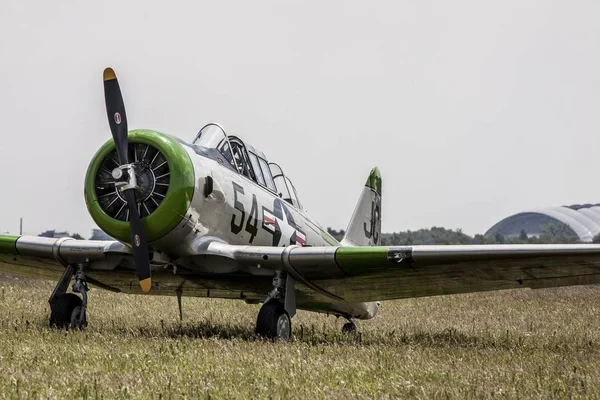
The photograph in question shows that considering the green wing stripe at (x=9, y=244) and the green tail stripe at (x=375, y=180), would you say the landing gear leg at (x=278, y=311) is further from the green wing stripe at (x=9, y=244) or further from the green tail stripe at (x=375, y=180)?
the green tail stripe at (x=375, y=180)

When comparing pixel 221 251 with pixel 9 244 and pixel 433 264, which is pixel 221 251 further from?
pixel 9 244

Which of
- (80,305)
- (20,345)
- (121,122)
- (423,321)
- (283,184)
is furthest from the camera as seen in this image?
(423,321)

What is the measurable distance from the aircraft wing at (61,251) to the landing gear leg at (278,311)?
181cm

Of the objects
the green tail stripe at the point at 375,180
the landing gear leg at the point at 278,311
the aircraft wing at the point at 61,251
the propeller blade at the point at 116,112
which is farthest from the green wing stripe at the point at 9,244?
the green tail stripe at the point at 375,180

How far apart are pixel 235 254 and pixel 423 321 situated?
5.56 meters

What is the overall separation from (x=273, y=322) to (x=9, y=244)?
3.84 metres

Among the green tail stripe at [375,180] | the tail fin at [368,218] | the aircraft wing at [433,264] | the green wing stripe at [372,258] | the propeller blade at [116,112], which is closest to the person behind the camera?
the aircraft wing at [433,264]

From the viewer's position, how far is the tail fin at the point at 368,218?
49.9 feet

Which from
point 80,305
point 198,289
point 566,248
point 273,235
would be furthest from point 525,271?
point 80,305

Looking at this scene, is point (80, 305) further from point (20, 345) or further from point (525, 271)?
point (525, 271)

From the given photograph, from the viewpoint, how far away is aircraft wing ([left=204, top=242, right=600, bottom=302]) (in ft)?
30.8

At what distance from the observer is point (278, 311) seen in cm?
983

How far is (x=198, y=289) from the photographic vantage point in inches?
465

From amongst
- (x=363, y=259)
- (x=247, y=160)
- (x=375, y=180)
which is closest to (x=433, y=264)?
(x=363, y=259)
